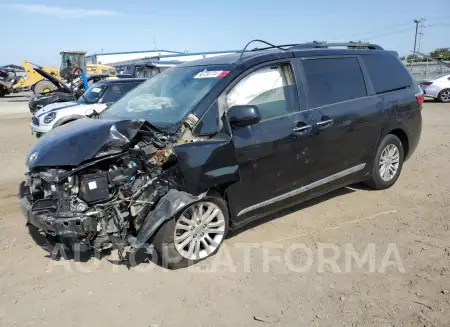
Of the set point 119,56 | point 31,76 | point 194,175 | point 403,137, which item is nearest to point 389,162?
point 403,137

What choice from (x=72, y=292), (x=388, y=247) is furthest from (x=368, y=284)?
(x=72, y=292)

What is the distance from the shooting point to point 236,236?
442 centimetres

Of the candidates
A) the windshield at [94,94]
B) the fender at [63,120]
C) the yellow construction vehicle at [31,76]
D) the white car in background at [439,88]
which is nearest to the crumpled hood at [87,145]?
the fender at [63,120]

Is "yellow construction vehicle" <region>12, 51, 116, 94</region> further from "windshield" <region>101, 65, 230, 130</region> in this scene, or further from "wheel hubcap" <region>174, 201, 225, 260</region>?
"wheel hubcap" <region>174, 201, 225, 260</region>

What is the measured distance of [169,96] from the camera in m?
4.34

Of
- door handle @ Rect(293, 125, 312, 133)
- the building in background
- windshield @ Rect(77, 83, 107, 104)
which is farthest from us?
the building in background

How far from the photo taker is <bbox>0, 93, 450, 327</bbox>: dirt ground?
10.2 ft

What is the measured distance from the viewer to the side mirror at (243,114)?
3738 mm

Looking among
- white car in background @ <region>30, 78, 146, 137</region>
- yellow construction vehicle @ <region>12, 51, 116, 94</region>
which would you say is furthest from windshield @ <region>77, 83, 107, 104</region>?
yellow construction vehicle @ <region>12, 51, 116, 94</region>

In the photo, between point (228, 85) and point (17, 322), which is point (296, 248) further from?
point (17, 322)

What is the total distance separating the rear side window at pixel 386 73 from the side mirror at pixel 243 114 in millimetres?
2270

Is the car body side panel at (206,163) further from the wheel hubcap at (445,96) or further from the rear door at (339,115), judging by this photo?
the wheel hubcap at (445,96)

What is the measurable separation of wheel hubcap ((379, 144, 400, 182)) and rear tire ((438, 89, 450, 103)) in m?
14.2

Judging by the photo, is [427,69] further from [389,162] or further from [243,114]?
[243,114]
